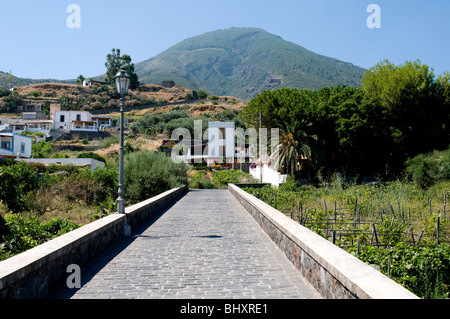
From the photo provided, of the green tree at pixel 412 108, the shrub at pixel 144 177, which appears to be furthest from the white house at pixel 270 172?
the shrub at pixel 144 177

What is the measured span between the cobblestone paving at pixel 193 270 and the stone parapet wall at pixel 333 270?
199 mm

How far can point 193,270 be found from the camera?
20.4 ft

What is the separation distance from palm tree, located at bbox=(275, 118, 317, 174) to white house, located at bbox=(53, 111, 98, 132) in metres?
53.9

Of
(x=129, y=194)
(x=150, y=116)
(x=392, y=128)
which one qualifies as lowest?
(x=129, y=194)

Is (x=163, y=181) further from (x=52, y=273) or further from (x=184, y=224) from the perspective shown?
(x=52, y=273)

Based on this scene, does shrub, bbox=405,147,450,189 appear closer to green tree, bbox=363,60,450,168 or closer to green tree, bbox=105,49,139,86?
green tree, bbox=363,60,450,168

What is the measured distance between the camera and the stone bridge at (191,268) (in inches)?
166

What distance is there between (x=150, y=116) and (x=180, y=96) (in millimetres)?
38265

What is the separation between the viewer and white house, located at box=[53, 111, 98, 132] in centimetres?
7981

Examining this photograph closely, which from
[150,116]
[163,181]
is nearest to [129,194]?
[163,181]

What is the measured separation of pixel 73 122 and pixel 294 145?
58.9m


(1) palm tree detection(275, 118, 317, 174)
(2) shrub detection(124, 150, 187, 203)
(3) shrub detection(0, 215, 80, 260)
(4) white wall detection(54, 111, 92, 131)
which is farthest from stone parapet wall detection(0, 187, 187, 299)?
(4) white wall detection(54, 111, 92, 131)

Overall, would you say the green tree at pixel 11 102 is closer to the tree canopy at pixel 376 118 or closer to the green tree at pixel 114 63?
the green tree at pixel 114 63

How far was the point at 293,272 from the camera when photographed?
20.0 feet
